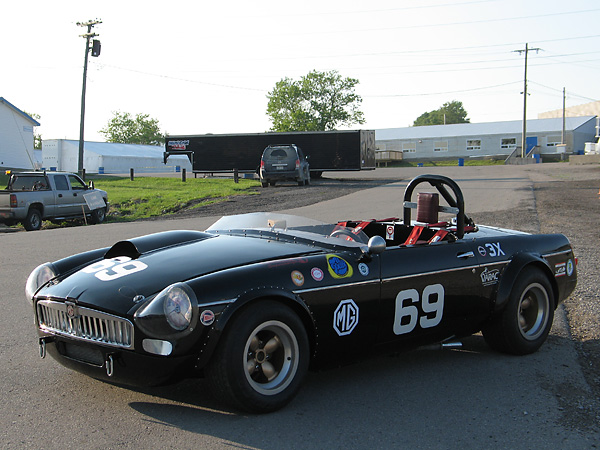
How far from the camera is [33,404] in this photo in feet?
12.2

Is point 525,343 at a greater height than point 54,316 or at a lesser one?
lesser

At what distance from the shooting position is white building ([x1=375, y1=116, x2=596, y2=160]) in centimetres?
7206

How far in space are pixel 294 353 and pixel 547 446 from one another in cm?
148

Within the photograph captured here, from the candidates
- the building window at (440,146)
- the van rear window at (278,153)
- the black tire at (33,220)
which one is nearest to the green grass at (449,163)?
the building window at (440,146)

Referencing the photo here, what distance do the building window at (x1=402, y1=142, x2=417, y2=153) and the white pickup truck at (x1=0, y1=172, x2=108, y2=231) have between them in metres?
61.5

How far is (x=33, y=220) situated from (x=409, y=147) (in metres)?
64.1

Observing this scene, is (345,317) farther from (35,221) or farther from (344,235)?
(35,221)

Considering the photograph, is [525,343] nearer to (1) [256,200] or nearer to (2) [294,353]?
(2) [294,353]

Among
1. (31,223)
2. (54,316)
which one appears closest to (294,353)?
(54,316)

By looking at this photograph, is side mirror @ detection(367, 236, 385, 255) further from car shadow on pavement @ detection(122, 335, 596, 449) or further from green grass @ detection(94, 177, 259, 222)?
green grass @ detection(94, 177, 259, 222)

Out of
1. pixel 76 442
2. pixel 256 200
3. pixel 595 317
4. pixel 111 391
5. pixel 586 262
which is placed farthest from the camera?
pixel 256 200

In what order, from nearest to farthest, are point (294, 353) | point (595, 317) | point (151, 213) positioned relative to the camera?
point (294, 353) < point (595, 317) < point (151, 213)

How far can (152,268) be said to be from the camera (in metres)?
3.93

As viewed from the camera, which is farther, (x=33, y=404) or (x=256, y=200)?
(x=256, y=200)
